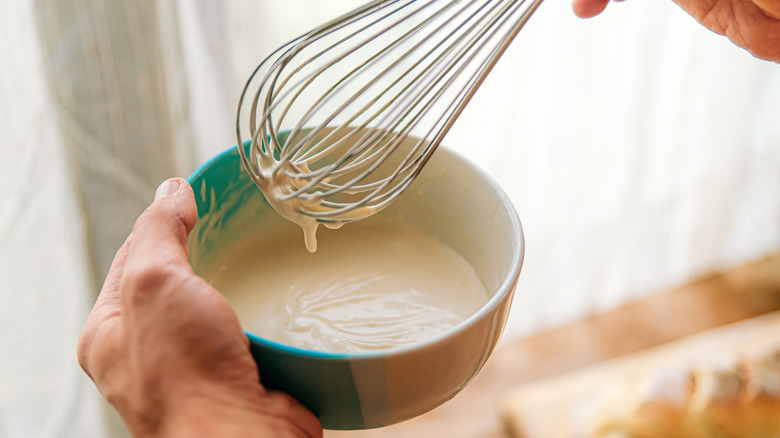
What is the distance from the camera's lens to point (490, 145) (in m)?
1.01

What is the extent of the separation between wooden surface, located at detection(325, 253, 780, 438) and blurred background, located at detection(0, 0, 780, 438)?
0.03 m

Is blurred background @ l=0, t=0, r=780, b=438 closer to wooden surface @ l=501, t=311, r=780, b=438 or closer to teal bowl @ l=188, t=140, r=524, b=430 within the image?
wooden surface @ l=501, t=311, r=780, b=438

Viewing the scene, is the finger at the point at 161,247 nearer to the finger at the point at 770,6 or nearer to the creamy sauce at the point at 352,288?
the creamy sauce at the point at 352,288

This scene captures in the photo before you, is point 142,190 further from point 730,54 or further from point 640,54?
point 730,54

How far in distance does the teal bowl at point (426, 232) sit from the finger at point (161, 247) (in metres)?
0.05

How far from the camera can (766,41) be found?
0.62 m

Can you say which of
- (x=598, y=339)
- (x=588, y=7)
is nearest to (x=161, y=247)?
(x=588, y=7)

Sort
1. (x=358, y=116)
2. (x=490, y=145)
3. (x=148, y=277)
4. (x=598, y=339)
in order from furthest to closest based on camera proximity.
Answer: (x=598, y=339)
(x=490, y=145)
(x=358, y=116)
(x=148, y=277)

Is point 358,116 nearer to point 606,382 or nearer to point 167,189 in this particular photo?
point 167,189

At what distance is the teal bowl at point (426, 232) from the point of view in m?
0.38

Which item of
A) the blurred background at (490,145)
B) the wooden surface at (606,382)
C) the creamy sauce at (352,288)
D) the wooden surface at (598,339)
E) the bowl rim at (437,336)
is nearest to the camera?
the bowl rim at (437,336)

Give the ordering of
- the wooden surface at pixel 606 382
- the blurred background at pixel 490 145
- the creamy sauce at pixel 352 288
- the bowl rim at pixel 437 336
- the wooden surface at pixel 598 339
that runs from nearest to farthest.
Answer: the bowl rim at pixel 437 336 < the creamy sauce at pixel 352 288 < the blurred background at pixel 490 145 < the wooden surface at pixel 606 382 < the wooden surface at pixel 598 339

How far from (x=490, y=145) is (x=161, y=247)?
2.24ft

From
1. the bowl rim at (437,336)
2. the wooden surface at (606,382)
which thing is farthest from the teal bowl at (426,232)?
the wooden surface at (606,382)
